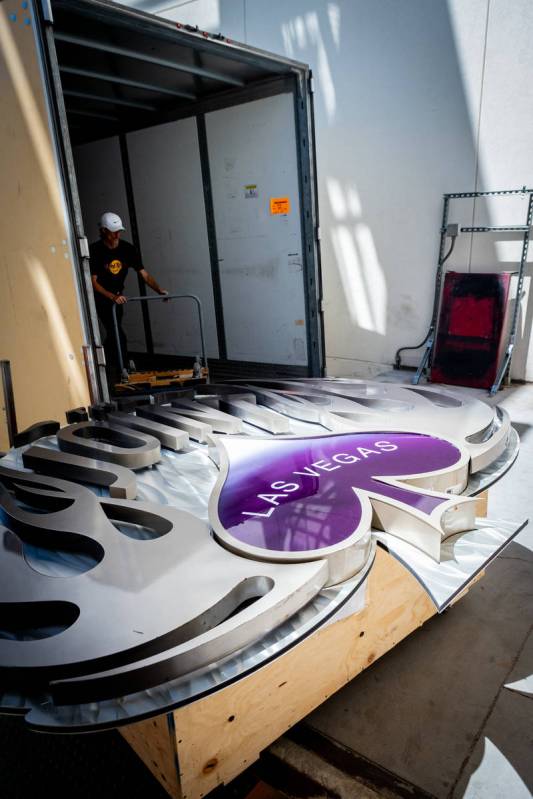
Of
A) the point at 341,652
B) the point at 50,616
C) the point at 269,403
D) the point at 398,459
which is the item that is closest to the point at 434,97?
the point at 269,403

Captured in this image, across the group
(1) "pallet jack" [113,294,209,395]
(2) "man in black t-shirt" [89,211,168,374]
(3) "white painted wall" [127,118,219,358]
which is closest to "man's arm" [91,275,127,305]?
(2) "man in black t-shirt" [89,211,168,374]

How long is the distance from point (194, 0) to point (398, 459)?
6616mm

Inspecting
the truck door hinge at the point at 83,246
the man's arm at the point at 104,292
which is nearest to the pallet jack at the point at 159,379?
the man's arm at the point at 104,292

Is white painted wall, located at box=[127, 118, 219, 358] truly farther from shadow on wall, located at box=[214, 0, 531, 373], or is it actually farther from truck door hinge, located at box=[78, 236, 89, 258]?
truck door hinge, located at box=[78, 236, 89, 258]

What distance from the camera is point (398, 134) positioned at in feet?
17.9

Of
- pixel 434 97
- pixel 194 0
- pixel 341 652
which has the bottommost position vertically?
pixel 341 652

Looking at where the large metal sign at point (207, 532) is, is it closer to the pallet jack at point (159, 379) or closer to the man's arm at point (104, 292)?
the pallet jack at point (159, 379)

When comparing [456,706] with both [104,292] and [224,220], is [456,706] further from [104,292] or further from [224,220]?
[224,220]

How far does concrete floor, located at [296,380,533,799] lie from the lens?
5.15 ft

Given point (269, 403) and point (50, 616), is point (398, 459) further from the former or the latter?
point (50, 616)

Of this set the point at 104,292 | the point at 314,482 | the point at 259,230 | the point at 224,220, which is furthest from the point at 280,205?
the point at 314,482

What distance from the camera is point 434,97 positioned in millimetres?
5168

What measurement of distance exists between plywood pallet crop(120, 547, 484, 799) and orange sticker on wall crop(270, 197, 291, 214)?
4125 mm

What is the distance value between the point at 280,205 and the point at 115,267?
63.8 inches
